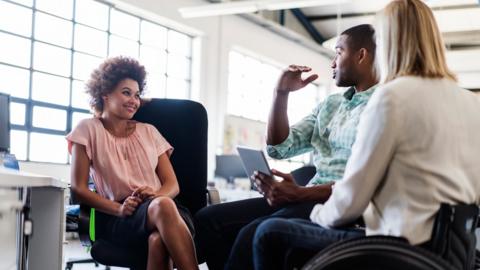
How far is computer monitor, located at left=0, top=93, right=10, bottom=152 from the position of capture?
278 cm

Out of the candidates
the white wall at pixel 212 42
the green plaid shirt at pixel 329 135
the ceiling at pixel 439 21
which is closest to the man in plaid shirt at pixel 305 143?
the green plaid shirt at pixel 329 135

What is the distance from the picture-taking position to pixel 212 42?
9.41 meters

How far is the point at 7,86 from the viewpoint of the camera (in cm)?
655

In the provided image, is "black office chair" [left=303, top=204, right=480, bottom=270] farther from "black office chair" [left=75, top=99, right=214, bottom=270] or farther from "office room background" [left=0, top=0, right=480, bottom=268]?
"office room background" [left=0, top=0, right=480, bottom=268]

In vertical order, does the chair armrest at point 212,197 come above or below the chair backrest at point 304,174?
below

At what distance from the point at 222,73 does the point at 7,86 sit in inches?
152

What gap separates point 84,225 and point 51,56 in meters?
5.32

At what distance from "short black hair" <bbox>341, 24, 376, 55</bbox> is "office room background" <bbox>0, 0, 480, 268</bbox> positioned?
8.06ft

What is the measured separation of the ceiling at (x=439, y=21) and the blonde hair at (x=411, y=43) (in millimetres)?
7274

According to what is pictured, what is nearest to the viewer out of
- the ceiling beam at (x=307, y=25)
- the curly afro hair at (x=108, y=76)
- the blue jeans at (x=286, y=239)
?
the blue jeans at (x=286, y=239)

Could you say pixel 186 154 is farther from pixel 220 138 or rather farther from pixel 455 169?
pixel 220 138

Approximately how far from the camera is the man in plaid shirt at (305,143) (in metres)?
1.94

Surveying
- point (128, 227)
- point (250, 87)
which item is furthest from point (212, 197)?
point (250, 87)

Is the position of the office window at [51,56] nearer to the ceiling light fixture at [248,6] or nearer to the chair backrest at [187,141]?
the ceiling light fixture at [248,6]
